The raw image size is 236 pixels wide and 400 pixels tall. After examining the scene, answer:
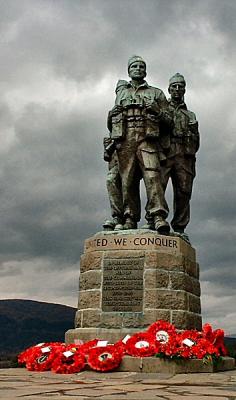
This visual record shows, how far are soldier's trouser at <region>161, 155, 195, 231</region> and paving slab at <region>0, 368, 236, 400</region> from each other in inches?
163

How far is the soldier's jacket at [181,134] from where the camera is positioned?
10.5 metres

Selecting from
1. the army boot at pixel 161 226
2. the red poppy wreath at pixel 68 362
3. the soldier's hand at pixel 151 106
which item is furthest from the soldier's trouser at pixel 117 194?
the red poppy wreath at pixel 68 362

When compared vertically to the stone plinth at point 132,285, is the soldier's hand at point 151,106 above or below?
above

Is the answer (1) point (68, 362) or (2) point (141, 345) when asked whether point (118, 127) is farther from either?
(1) point (68, 362)

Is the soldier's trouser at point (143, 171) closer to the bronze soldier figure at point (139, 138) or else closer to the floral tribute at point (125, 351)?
the bronze soldier figure at point (139, 138)

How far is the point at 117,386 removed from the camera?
571 cm

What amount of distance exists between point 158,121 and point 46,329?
2415cm

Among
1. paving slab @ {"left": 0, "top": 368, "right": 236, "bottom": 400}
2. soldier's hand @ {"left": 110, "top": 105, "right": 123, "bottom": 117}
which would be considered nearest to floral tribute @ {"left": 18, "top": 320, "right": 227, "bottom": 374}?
paving slab @ {"left": 0, "top": 368, "right": 236, "bottom": 400}

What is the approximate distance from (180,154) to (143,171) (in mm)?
1234

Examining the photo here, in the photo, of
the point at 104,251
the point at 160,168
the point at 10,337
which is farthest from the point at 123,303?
the point at 10,337

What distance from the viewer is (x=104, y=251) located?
9.34 meters

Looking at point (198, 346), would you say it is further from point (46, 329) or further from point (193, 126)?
point (46, 329)

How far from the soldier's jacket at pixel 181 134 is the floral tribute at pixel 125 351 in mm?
3832

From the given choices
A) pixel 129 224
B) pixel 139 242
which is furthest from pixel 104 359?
pixel 129 224
